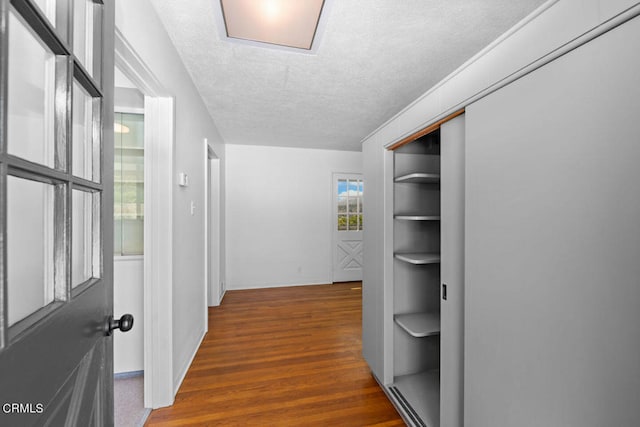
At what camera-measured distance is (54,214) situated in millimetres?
549

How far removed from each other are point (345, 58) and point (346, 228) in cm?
342

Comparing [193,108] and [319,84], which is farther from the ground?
[319,84]

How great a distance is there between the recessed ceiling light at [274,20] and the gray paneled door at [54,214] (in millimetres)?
845

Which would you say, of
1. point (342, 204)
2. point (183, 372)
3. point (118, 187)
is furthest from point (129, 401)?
point (342, 204)

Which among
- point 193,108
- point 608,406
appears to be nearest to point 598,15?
point 608,406

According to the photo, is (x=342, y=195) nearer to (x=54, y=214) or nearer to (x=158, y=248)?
(x=158, y=248)

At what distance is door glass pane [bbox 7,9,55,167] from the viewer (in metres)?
0.46

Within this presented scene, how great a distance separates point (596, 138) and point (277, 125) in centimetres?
321

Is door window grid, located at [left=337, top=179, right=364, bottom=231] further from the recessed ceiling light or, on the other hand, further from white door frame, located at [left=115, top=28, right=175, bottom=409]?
white door frame, located at [left=115, top=28, right=175, bottom=409]

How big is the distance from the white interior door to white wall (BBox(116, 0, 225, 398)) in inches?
105

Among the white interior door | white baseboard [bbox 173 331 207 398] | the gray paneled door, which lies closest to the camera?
the gray paneled door

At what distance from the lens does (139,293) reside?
6.40 ft

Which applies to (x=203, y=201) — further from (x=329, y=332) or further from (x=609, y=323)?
(x=609, y=323)

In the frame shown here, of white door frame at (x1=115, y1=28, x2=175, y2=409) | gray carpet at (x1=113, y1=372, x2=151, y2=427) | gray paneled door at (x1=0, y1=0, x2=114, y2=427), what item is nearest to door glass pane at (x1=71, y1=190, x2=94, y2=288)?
gray paneled door at (x1=0, y1=0, x2=114, y2=427)
